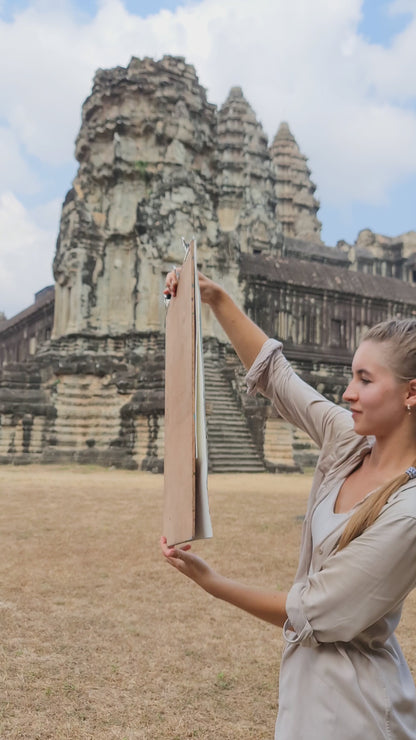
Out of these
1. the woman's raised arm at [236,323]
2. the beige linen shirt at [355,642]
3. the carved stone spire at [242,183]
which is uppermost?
the carved stone spire at [242,183]

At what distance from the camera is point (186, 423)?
1559 millimetres

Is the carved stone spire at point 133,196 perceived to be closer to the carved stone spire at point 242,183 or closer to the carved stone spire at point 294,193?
the carved stone spire at point 242,183

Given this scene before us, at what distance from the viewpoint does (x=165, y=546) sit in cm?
175

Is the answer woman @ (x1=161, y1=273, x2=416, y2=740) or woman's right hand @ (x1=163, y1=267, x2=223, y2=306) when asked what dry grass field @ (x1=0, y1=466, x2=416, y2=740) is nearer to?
woman @ (x1=161, y1=273, x2=416, y2=740)

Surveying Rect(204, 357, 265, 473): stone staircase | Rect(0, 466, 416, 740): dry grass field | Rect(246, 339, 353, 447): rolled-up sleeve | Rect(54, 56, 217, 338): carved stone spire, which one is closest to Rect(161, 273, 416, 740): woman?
Rect(246, 339, 353, 447): rolled-up sleeve

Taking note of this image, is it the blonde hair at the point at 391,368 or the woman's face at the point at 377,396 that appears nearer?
the blonde hair at the point at 391,368

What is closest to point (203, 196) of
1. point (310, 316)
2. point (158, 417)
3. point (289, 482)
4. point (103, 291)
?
point (103, 291)

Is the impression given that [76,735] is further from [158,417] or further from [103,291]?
[103,291]

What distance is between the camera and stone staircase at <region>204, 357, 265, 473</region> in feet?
52.7

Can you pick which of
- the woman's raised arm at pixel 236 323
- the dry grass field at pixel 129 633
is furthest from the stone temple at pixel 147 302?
the woman's raised arm at pixel 236 323

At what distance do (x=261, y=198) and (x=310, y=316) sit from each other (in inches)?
686

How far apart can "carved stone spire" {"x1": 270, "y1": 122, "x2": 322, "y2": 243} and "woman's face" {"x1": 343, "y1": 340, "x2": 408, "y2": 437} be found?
148 feet

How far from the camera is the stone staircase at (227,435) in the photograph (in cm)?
1605

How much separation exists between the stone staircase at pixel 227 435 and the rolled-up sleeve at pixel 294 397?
1342 cm
